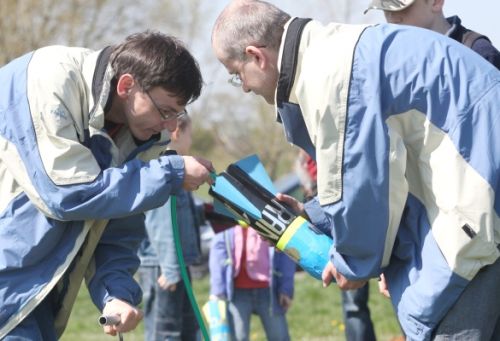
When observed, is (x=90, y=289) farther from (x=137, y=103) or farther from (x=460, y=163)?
(x=460, y=163)

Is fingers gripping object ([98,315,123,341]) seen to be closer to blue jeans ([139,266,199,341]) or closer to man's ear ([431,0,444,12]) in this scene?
man's ear ([431,0,444,12])

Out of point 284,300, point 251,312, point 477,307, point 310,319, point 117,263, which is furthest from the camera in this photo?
point 310,319

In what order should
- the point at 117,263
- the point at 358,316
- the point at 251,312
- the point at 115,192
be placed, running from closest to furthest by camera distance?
1. the point at 115,192
2. the point at 117,263
3. the point at 358,316
4. the point at 251,312

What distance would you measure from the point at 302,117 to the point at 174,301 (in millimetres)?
3751

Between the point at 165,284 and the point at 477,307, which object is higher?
the point at 477,307

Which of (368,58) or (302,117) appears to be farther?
(302,117)

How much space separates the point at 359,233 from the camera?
3572mm

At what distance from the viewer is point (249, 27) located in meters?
3.83

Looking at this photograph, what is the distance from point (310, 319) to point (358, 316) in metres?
2.89

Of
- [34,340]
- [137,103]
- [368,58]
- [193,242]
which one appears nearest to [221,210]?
[137,103]

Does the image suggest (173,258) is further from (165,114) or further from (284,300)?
(165,114)

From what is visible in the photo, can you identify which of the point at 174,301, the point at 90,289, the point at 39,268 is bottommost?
the point at 174,301

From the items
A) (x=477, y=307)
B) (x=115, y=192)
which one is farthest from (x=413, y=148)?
(x=115, y=192)

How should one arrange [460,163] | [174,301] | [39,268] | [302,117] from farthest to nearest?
[174,301] < [39,268] < [302,117] < [460,163]
